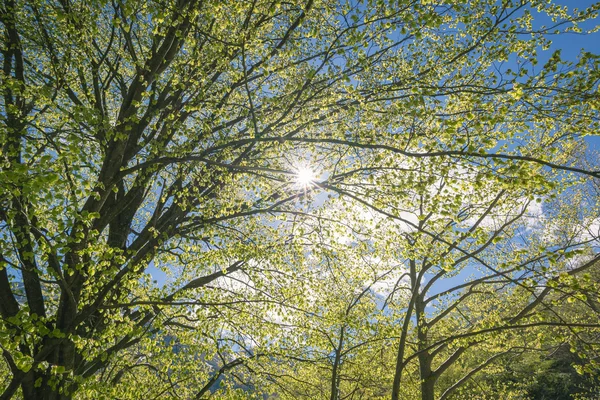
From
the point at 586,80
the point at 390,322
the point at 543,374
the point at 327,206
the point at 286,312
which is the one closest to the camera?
the point at 586,80

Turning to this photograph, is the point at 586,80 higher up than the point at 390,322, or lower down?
higher up

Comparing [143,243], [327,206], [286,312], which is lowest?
[286,312]

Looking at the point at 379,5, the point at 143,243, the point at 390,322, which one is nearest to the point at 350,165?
the point at 379,5

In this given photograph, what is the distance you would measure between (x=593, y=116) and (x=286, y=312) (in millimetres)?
6688

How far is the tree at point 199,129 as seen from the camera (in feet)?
15.9

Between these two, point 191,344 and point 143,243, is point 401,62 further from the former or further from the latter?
point 191,344

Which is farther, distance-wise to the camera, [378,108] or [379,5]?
[378,108]

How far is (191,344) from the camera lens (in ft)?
24.9

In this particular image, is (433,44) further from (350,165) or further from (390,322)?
(390,322)

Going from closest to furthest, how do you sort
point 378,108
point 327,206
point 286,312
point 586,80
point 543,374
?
1. point 586,80
2. point 378,108
3. point 286,312
4. point 327,206
5. point 543,374

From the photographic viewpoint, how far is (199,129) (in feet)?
23.5

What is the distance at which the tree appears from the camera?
15.9ft

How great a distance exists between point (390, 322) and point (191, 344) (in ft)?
15.5

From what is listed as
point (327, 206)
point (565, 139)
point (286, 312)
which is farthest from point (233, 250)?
point (565, 139)
